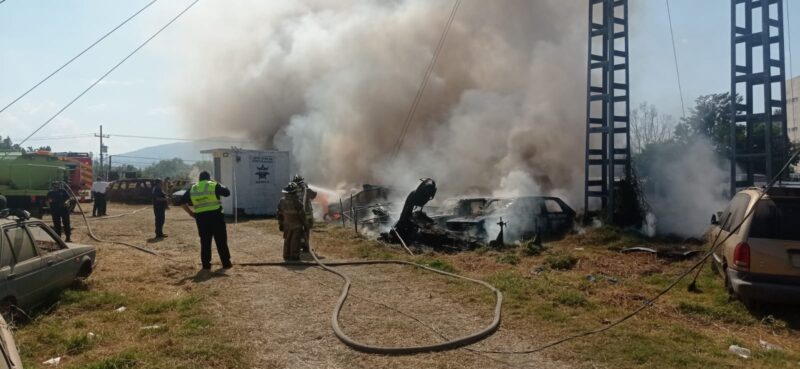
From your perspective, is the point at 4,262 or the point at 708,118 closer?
the point at 4,262

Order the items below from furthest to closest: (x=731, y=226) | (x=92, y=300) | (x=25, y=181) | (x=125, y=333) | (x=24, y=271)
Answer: (x=25, y=181), (x=731, y=226), (x=92, y=300), (x=24, y=271), (x=125, y=333)

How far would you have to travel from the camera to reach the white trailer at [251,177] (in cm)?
1922

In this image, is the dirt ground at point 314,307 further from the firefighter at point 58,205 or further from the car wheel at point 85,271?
the firefighter at point 58,205

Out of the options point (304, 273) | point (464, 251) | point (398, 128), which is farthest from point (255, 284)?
point (398, 128)

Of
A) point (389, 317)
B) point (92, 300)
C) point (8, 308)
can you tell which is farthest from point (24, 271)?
point (389, 317)

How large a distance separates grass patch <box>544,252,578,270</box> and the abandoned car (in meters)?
2.99

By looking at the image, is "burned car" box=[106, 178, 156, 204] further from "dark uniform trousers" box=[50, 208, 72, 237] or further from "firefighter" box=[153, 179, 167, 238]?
"dark uniform trousers" box=[50, 208, 72, 237]

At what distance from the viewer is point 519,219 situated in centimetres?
1268

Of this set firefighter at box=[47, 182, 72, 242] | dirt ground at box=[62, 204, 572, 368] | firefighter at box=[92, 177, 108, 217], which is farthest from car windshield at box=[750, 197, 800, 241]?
firefighter at box=[92, 177, 108, 217]

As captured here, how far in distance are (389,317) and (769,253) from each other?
4.15 meters

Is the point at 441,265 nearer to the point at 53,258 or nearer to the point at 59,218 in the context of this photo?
the point at 53,258

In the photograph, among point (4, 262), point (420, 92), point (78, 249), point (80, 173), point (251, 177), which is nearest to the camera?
point (4, 262)

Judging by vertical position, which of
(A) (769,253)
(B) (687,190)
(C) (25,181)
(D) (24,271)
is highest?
(C) (25,181)

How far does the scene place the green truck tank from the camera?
19062 mm
